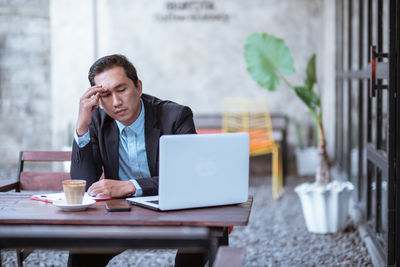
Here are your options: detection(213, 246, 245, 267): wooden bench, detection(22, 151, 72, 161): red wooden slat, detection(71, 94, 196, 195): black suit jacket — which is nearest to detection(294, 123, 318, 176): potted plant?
detection(22, 151, 72, 161): red wooden slat

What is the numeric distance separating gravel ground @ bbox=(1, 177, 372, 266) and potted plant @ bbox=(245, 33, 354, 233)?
12 cm

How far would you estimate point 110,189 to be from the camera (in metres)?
2.09

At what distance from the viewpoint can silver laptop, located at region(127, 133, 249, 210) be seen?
1769 millimetres

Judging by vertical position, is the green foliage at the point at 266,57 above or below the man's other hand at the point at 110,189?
above

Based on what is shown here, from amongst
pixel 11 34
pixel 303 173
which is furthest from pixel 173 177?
pixel 11 34

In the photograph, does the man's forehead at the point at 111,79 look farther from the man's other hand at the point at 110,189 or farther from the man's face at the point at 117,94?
the man's other hand at the point at 110,189

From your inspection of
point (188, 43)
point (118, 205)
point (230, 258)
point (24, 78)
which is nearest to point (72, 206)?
point (118, 205)

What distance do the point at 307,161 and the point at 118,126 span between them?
5.01m

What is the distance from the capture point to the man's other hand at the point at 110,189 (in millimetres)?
2080

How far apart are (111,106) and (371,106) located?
7.48ft

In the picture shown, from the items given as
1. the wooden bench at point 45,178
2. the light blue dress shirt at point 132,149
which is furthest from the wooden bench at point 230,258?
the wooden bench at point 45,178

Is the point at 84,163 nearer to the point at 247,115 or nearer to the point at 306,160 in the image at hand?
the point at 306,160

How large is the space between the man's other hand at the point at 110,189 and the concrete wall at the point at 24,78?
241 inches

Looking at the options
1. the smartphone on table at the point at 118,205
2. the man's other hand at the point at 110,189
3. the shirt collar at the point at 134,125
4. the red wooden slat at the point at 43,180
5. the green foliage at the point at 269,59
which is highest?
the green foliage at the point at 269,59
